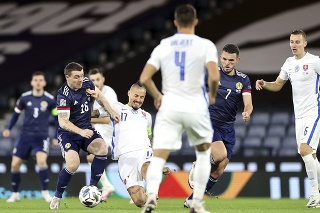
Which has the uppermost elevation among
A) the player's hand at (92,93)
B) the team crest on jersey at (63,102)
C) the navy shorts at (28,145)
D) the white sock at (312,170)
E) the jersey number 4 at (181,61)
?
the jersey number 4 at (181,61)

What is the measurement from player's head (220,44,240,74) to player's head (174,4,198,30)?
2518mm

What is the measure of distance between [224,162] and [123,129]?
130 centimetres

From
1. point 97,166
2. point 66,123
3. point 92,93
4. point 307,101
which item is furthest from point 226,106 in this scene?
point 66,123

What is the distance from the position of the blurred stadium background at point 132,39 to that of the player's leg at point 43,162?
8.88ft

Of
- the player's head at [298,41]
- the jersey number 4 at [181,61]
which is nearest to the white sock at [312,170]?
the player's head at [298,41]

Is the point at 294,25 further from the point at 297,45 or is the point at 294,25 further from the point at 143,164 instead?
the point at 143,164

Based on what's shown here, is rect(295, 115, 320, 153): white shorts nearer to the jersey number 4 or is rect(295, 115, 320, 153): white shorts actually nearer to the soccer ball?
the soccer ball

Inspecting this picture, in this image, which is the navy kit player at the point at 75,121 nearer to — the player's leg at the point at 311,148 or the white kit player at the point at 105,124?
the white kit player at the point at 105,124

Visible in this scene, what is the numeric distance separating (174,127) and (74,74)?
9.25 ft

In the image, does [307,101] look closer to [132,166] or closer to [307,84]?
[307,84]

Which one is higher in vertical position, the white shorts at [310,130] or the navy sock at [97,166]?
the white shorts at [310,130]

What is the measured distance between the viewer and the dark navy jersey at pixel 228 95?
988 cm

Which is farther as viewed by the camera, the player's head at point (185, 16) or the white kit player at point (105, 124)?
the white kit player at point (105, 124)

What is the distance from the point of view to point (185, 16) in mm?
7105
